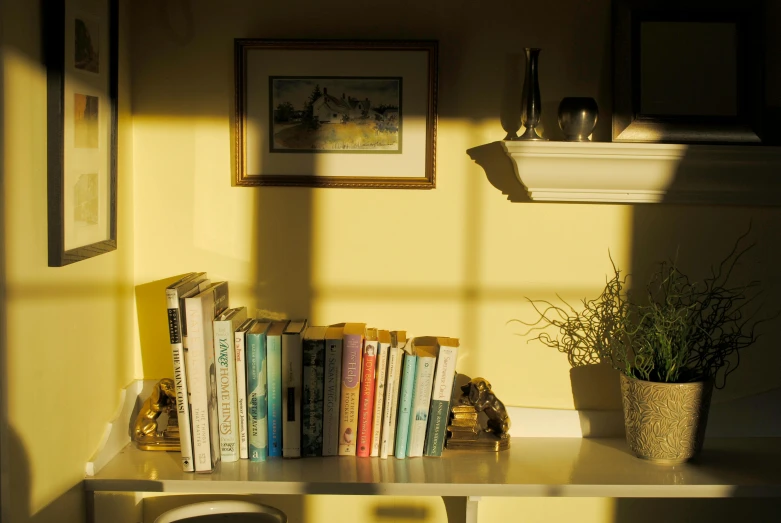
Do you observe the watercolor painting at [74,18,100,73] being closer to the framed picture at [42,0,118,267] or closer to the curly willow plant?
the framed picture at [42,0,118,267]

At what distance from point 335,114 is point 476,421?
2.46 feet

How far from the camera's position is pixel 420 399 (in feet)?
5.81

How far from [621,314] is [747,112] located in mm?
519

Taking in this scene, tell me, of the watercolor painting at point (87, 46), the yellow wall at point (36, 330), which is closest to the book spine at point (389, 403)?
the yellow wall at point (36, 330)

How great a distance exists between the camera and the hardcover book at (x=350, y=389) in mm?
1729

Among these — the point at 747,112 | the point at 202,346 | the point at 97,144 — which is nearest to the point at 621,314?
the point at 747,112

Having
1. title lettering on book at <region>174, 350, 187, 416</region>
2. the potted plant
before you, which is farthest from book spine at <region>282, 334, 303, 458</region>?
the potted plant

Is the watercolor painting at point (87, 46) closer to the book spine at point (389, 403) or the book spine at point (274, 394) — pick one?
the book spine at point (274, 394)

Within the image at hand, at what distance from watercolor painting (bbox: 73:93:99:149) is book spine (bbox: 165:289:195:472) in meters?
0.31

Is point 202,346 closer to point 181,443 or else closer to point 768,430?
point 181,443

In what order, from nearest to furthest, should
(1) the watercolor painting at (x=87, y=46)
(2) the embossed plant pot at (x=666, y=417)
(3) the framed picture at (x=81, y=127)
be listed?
(3) the framed picture at (x=81, y=127) → (1) the watercolor painting at (x=87, y=46) → (2) the embossed plant pot at (x=666, y=417)

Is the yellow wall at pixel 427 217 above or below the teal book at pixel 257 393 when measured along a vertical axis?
above

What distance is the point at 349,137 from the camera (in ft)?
6.17

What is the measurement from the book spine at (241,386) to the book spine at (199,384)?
0.06 m
